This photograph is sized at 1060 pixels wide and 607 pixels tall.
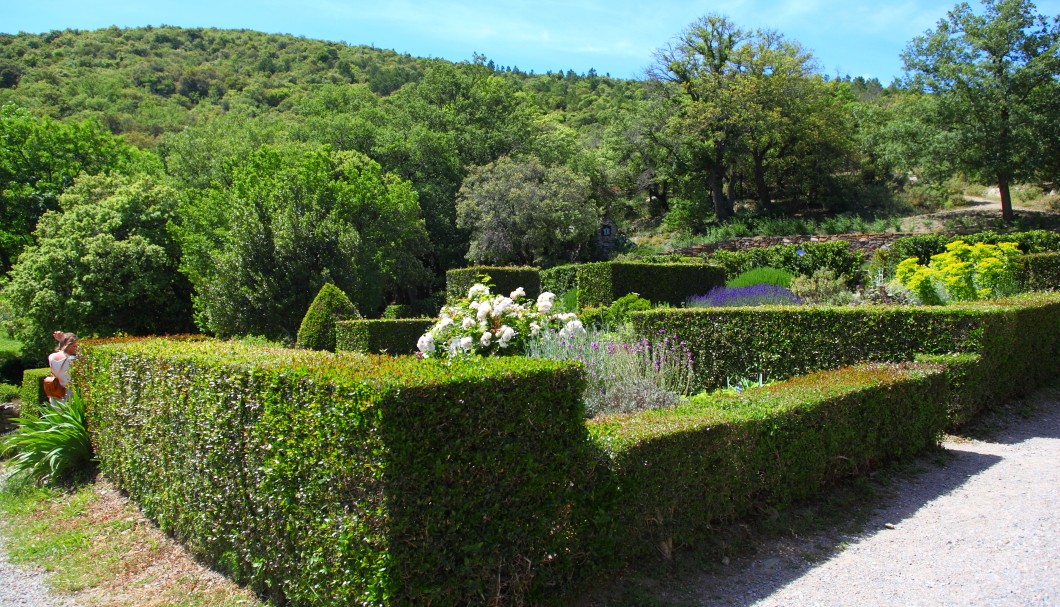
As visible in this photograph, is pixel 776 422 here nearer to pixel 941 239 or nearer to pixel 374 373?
pixel 374 373

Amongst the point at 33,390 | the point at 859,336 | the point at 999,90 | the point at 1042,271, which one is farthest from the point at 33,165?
the point at 999,90

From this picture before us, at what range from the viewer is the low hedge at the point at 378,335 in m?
12.2

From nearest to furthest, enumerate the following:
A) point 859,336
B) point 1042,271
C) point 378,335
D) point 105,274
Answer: point 859,336
point 1042,271
point 378,335
point 105,274

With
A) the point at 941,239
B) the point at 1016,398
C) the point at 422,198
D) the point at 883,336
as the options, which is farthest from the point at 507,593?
the point at 422,198

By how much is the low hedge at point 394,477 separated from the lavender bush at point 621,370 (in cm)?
257

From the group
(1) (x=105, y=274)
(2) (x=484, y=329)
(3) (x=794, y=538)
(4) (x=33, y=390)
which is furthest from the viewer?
(1) (x=105, y=274)

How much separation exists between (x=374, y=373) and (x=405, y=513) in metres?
0.67

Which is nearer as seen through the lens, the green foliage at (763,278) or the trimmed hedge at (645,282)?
the trimmed hedge at (645,282)

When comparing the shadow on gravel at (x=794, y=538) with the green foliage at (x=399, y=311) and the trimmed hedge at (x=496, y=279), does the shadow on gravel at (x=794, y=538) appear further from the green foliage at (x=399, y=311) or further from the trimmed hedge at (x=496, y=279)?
the green foliage at (x=399, y=311)

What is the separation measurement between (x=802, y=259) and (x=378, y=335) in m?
12.1

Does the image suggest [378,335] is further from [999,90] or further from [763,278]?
[999,90]

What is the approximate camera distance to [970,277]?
9172mm

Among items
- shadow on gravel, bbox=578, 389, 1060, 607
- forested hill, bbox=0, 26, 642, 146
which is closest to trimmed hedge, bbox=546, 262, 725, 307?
shadow on gravel, bbox=578, 389, 1060, 607

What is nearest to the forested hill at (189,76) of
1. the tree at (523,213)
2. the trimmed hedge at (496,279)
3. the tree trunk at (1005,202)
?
the tree at (523,213)
